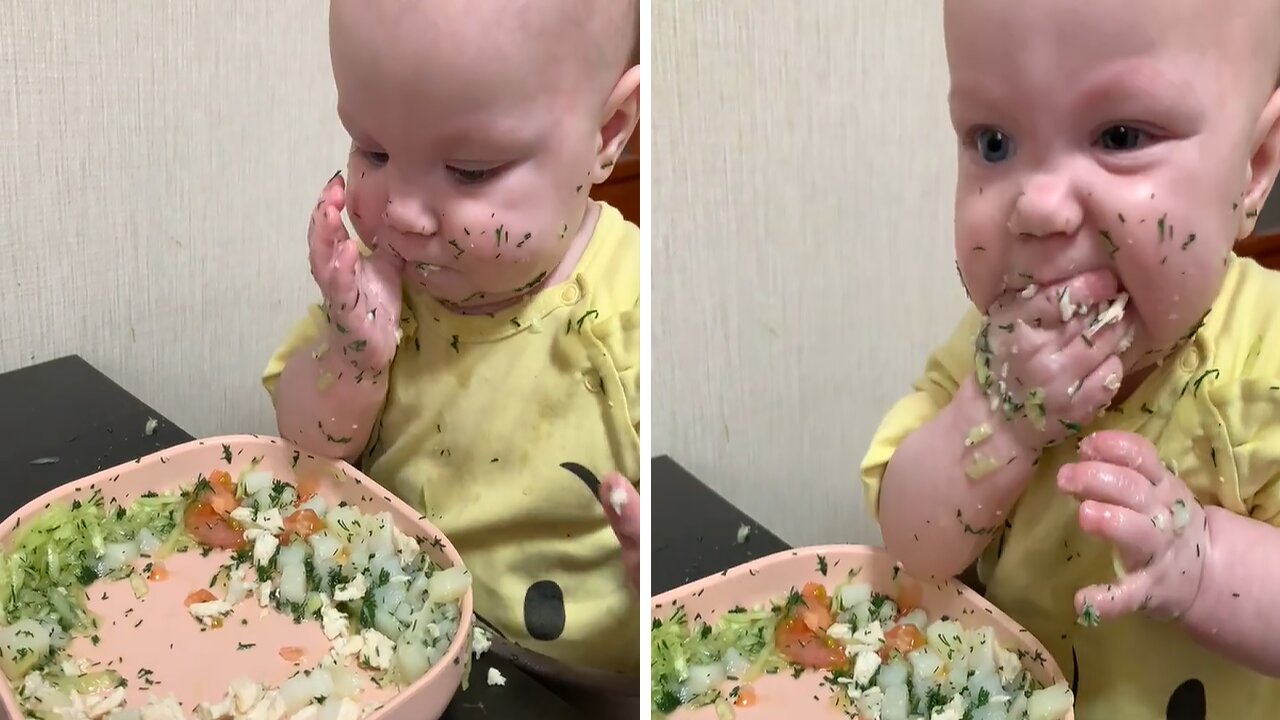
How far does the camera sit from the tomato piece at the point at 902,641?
487mm

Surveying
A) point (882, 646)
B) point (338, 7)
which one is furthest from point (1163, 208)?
point (338, 7)

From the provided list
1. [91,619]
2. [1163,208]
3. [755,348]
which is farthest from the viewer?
[755,348]

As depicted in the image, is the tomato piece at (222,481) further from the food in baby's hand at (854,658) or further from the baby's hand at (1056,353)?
the baby's hand at (1056,353)

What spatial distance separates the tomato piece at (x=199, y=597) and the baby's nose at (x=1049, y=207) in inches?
14.8

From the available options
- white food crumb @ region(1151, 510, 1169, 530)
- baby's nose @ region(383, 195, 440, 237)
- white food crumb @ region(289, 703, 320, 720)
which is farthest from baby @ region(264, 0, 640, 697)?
white food crumb @ region(1151, 510, 1169, 530)

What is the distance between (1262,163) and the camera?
408 mm

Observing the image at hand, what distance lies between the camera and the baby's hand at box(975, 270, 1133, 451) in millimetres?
401

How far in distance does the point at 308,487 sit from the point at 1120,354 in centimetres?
37

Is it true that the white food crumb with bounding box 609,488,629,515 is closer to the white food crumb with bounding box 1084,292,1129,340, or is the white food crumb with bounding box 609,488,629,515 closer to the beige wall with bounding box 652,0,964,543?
the beige wall with bounding box 652,0,964,543

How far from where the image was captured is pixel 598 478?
507 mm

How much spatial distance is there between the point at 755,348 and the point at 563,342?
0.43ft

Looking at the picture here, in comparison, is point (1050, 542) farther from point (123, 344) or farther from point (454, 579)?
point (123, 344)

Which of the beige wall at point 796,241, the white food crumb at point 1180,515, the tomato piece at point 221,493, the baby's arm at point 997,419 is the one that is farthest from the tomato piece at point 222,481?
the white food crumb at point 1180,515

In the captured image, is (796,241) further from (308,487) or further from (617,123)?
(308,487)
